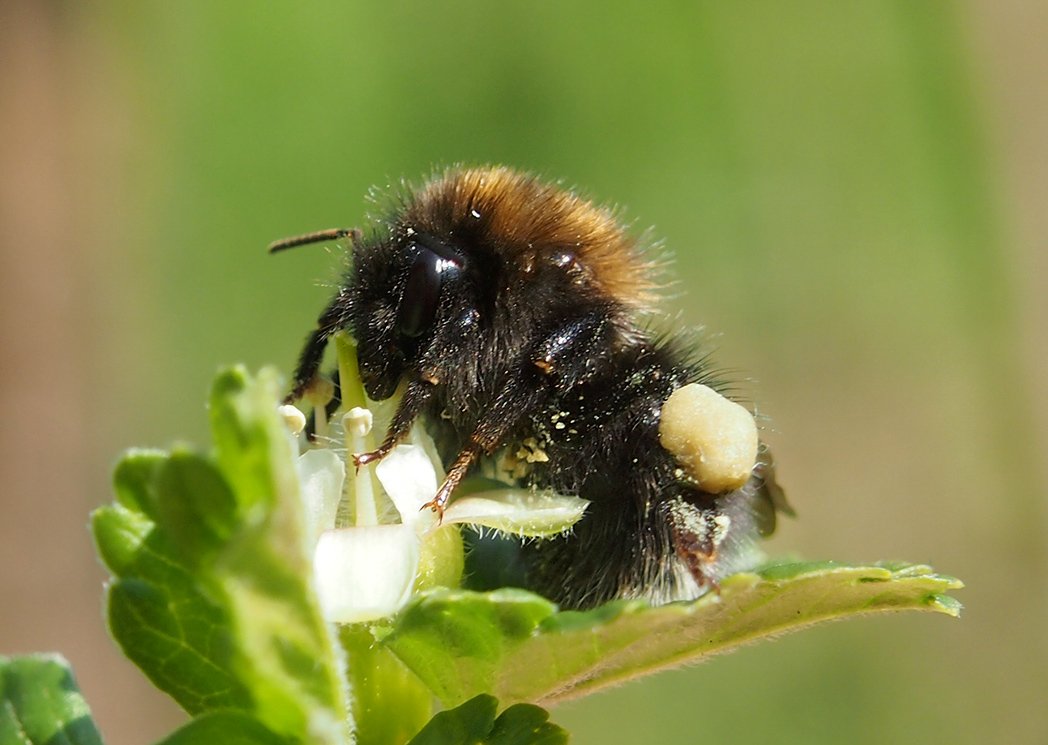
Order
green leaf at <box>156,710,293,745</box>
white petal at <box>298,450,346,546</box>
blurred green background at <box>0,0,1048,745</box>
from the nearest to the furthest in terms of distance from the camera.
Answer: green leaf at <box>156,710,293,745</box>
white petal at <box>298,450,346,546</box>
blurred green background at <box>0,0,1048,745</box>

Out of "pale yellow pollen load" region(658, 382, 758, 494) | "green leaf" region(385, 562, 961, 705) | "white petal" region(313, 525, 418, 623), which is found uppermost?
"pale yellow pollen load" region(658, 382, 758, 494)

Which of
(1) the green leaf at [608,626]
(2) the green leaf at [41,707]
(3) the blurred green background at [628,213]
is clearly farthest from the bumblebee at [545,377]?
(3) the blurred green background at [628,213]

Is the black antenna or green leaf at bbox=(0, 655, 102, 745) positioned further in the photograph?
the black antenna

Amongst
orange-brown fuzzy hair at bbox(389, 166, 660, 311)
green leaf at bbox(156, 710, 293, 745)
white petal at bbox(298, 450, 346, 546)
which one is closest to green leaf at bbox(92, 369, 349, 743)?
green leaf at bbox(156, 710, 293, 745)

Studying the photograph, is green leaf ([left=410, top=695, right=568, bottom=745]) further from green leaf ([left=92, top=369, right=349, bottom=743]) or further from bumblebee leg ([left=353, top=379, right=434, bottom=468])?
bumblebee leg ([left=353, top=379, right=434, bottom=468])

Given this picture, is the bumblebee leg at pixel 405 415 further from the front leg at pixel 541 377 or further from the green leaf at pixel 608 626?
the green leaf at pixel 608 626

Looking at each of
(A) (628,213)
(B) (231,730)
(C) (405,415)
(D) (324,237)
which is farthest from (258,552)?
(A) (628,213)

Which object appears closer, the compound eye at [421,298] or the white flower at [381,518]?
the white flower at [381,518]

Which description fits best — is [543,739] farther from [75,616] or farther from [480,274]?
[75,616]

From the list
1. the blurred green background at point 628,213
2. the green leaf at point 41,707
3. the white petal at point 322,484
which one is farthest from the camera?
the blurred green background at point 628,213
